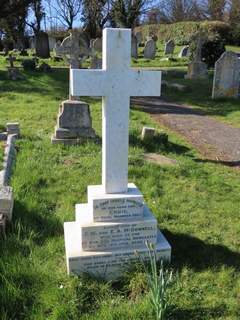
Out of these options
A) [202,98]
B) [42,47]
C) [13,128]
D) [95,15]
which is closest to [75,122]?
[13,128]

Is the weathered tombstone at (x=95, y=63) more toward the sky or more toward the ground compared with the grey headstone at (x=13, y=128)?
more toward the sky

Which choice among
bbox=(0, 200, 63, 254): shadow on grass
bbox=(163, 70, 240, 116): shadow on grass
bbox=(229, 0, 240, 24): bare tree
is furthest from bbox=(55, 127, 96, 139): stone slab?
bbox=(229, 0, 240, 24): bare tree

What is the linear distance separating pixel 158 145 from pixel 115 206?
13.9 feet

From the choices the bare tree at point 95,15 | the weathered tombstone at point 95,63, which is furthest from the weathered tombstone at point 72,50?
the bare tree at point 95,15

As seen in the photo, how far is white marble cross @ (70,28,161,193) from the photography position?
130 inches

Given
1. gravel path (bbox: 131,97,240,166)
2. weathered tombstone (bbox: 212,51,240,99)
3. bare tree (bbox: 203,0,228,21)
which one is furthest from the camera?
bare tree (bbox: 203,0,228,21)

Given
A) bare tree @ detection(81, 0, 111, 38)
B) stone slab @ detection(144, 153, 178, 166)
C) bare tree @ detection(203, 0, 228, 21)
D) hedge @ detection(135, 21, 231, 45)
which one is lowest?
stone slab @ detection(144, 153, 178, 166)

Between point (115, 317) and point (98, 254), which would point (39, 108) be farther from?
point (115, 317)

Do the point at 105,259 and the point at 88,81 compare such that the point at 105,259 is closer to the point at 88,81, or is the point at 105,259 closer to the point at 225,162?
the point at 88,81

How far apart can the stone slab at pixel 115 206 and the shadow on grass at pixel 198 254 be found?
54cm

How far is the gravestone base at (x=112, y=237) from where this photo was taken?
11.2 ft

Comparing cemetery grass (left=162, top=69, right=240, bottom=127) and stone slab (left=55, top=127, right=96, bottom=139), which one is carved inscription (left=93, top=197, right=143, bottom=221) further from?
cemetery grass (left=162, top=69, right=240, bottom=127)

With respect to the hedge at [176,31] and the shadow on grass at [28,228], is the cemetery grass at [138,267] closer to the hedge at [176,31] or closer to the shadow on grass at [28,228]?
the shadow on grass at [28,228]

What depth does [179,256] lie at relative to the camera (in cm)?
371
